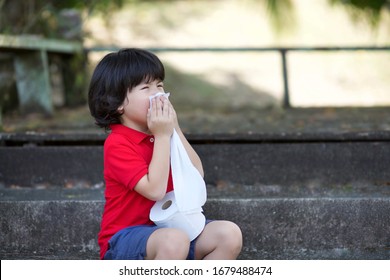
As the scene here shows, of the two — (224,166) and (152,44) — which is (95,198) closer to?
(224,166)

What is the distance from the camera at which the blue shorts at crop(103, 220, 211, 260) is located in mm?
2266

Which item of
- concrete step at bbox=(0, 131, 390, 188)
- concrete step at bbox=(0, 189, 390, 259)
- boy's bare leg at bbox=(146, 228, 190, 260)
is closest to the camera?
boy's bare leg at bbox=(146, 228, 190, 260)

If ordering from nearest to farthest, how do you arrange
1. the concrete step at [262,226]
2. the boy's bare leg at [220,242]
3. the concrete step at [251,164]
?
the boy's bare leg at [220,242] → the concrete step at [262,226] → the concrete step at [251,164]

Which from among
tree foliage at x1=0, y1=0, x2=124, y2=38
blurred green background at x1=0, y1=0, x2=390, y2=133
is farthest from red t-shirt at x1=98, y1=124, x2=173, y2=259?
tree foliage at x1=0, y1=0, x2=124, y2=38

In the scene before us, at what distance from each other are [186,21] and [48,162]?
28.3 feet

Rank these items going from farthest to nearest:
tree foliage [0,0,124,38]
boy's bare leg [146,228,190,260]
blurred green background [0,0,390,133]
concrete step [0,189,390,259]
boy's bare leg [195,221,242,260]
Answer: tree foliage [0,0,124,38], blurred green background [0,0,390,133], concrete step [0,189,390,259], boy's bare leg [195,221,242,260], boy's bare leg [146,228,190,260]

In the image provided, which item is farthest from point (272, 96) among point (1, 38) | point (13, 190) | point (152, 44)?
point (13, 190)

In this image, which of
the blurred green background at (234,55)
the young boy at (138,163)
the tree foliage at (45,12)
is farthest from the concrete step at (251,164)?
the tree foliage at (45,12)

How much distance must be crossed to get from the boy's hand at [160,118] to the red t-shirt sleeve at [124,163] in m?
0.11

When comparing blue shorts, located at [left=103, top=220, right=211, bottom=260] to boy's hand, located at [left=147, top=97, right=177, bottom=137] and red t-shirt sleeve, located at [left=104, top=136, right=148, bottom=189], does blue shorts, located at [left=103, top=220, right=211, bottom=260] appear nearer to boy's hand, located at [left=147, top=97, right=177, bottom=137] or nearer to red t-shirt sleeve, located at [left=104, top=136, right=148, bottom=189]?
red t-shirt sleeve, located at [left=104, top=136, right=148, bottom=189]

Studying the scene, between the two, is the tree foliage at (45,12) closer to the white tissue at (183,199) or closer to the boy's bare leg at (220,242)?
the white tissue at (183,199)

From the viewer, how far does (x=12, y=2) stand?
5262mm

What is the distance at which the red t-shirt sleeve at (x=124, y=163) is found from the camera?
2.29m

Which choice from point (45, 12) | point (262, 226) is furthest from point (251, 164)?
point (45, 12)
